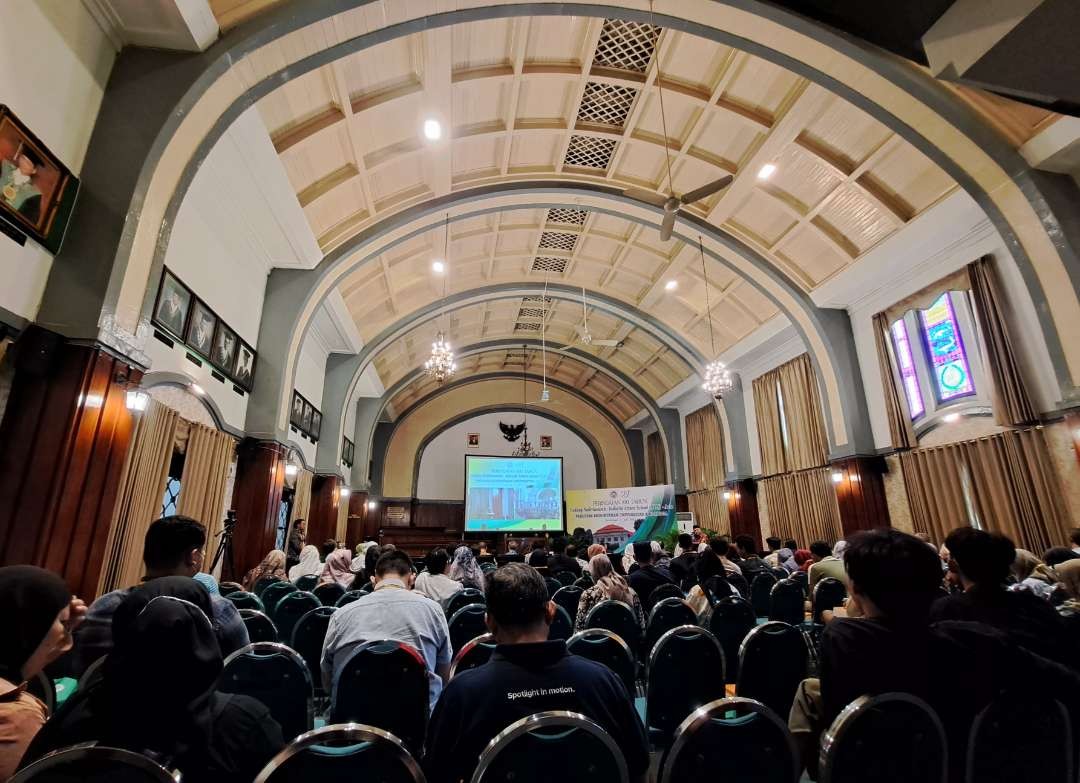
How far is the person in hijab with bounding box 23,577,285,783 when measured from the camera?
1.11m

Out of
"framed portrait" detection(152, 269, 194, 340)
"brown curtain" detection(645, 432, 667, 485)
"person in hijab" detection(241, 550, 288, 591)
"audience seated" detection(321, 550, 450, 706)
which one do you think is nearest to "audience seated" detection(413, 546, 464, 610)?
"audience seated" detection(321, 550, 450, 706)

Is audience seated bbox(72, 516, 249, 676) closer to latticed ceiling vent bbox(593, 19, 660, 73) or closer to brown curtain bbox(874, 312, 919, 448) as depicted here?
latticed ceiling vent bbox(593, 19, 660, 73)

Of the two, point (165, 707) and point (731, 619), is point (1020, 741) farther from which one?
point (165, 707)

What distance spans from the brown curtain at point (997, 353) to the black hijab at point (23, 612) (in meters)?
8.96

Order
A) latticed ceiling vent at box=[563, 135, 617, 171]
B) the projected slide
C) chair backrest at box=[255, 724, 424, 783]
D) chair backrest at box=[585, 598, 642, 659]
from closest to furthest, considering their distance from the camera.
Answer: chair backrest at box=[255, 724, 424, 783]
chair backrest at box=[585, 598, 642, 659]
latticed ceiling vent at box=[563, 135, 617, 171]
the projected slide

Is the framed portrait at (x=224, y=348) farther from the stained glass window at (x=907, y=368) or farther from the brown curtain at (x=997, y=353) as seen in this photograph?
the stained glass window at (x=907, y=368)

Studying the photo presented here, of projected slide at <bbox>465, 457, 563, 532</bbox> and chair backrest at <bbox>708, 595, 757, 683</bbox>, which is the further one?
projected slide at <bbox>465, 457, 563, 532</bbox>

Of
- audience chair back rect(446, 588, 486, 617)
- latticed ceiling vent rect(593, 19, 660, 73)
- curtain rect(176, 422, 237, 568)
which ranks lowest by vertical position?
audience chair back rect(446, 588, 486, 617)

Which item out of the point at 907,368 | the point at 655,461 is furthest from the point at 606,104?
the point at 655,461

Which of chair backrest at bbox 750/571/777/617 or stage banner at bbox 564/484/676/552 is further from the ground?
stage banner at bbox 564/484/676/552

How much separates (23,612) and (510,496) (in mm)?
15529

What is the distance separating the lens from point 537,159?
8.63m

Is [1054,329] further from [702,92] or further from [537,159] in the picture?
[537,159]

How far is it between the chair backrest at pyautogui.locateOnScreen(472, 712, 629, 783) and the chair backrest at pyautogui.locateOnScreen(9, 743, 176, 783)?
0.68m
